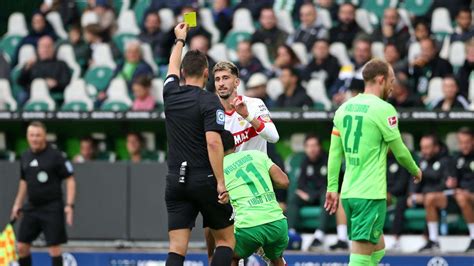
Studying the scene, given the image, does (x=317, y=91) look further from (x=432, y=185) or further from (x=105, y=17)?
(x=105, y=17)

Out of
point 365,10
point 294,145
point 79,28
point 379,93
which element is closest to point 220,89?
point 379,93

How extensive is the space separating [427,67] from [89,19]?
585 centimetres

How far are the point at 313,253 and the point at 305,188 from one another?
4.33 ft

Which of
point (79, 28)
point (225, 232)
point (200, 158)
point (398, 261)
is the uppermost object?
point (79, 28)

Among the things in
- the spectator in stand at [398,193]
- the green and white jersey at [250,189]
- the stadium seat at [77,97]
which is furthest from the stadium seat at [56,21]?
the green and white jersey at [250,189]

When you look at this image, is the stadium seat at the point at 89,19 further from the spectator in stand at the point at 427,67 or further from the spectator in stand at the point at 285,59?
the spectator in stand at the point at 427,67

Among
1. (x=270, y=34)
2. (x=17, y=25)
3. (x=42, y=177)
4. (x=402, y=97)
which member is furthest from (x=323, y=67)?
(x=17, y=25)

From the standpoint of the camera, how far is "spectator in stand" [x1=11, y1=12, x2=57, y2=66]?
63.7 feet

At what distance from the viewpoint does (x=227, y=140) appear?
32.7 feet

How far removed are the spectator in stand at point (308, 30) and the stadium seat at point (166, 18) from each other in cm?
214

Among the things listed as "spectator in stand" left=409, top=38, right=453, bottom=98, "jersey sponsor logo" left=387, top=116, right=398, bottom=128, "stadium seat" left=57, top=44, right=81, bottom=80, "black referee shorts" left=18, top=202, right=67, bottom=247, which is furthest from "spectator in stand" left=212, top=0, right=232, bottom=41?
"jersey sponsor logo" left=387, top=116, right=398, bottom=128

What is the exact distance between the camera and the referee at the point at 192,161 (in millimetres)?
9828

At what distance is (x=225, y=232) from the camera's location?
9.95 meters

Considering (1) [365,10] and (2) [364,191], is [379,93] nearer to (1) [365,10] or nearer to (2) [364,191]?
(2) [364,191]
